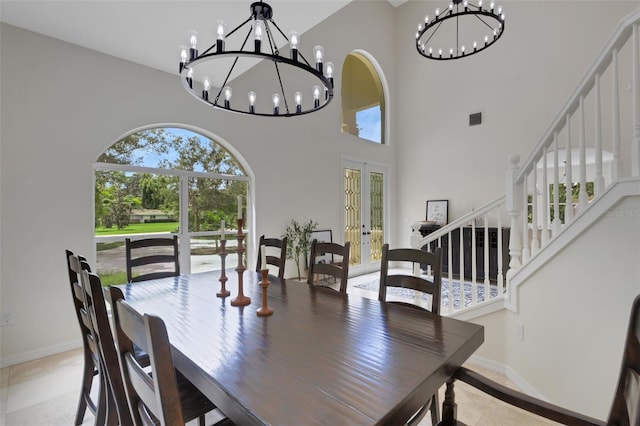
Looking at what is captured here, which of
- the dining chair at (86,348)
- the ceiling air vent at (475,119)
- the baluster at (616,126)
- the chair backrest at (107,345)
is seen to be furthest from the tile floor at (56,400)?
the ceiling air vent at (475,119)

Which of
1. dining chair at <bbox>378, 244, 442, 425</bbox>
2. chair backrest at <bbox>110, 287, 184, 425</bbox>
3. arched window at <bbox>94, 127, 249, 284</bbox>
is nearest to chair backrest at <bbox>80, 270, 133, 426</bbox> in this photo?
chair backrest at <bbox>110, 287, 184, 425</bbox>

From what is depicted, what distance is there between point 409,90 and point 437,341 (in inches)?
251

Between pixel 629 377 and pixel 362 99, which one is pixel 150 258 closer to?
pixel 629 377

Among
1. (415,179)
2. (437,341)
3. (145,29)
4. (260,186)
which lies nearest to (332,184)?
(260,186)

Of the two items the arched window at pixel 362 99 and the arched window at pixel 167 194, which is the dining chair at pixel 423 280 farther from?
the arched window at pixel 362 99

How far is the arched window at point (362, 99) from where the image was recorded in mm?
5996

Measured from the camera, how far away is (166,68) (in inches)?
132

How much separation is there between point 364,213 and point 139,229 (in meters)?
3.95

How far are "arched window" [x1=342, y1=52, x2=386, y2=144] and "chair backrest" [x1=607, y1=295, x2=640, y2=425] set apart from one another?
5.23m

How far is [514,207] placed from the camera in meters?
2.51

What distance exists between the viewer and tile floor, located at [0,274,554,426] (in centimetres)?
195

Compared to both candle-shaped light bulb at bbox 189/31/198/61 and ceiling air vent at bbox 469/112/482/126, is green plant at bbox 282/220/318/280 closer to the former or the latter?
candle-shaped light bulb at bbox 189/31/198/61

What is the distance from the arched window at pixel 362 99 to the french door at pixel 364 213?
0.73 meters

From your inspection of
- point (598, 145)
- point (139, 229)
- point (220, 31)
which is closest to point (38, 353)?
point (139, 229)
